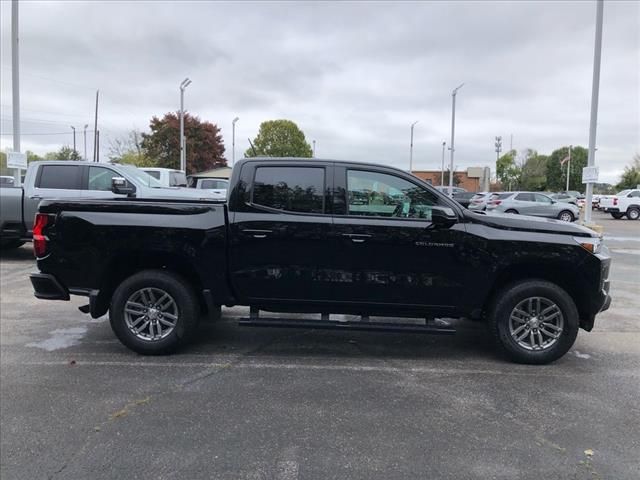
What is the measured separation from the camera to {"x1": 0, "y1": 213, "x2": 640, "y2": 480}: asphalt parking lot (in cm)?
332

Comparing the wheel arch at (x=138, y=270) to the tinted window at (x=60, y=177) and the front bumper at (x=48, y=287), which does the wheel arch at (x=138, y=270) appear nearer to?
the front bumper at (x=48, y=287)

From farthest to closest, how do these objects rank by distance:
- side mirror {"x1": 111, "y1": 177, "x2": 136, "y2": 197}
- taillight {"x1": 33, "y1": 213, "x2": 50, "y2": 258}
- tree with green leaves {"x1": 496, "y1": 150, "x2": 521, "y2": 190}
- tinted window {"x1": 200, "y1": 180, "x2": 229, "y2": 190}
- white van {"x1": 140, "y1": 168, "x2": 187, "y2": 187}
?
tree with green leaves {"x1": 496, "y1": 150, "x2": 521, "y2": 190} < tinted window {"x1": 200, "y1": 180, "x2": 229, "y2": 190} < white van {"x1": 140, "y1": 168, "x2": 187, "y2": 187} < side mirror {"x1": 111, "y1": 177, "x2": 136, "y2": 197} < taillight {"x1": 33, "y1": 213, "x2": 50, "y2": 258}

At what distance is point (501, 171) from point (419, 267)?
84.4 m

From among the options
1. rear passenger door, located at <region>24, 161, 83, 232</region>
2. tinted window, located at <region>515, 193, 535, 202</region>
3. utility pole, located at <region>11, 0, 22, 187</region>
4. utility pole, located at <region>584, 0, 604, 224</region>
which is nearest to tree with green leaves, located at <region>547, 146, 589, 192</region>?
tinted window, located at <region>515, 193, 535, 202</region>

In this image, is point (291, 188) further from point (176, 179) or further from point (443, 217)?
point (176, 179)

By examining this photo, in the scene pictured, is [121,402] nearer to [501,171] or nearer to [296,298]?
[296,298]

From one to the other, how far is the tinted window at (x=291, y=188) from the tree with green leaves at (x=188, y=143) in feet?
195

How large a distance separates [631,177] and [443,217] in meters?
64.7

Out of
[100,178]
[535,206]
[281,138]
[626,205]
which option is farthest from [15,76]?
[281,138]

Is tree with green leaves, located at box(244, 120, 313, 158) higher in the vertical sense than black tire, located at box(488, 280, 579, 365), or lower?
higher

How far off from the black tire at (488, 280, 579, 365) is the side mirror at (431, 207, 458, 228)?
0.89 meters

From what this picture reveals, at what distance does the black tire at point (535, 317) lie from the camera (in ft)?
16.4

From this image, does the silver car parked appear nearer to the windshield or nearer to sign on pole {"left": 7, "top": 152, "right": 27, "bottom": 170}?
the windshield

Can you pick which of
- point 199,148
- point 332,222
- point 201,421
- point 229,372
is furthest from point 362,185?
point 199,148
